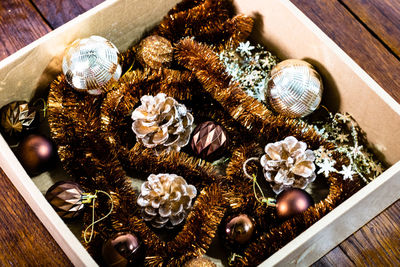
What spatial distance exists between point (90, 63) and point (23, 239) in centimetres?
32

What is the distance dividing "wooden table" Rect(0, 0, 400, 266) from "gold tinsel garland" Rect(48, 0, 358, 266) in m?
0.10

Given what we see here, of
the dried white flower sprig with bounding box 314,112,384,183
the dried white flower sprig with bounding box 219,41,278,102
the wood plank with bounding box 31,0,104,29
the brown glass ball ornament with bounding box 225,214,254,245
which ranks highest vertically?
the dried white flower sprig with bounding box 314,112,384,183

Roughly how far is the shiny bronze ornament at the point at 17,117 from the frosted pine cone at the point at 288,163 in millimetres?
418

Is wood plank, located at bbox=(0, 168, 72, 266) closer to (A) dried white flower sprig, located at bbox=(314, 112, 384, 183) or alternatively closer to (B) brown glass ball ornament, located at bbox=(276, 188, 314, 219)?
(B) brown glass ball ornament, located at bbox=(276, 188, 314, 219)

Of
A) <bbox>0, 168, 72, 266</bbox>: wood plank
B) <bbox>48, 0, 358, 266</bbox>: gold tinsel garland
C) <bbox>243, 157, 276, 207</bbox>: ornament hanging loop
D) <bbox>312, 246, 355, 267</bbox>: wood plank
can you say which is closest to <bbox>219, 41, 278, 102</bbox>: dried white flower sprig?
<bbox>48, 0, 358, 266</bbox>: gold tinsel garland

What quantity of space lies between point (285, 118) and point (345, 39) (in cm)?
26

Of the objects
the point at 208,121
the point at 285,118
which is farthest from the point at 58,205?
the point at 285,118

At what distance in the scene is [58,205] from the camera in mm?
741

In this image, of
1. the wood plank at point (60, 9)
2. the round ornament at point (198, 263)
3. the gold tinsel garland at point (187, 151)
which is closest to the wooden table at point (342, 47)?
the wood plank at point (60, 9)

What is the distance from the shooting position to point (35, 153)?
2.56ft

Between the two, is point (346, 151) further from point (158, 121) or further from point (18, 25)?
point (18, 25)

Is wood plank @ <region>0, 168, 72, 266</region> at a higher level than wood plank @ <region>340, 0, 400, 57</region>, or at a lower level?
lower

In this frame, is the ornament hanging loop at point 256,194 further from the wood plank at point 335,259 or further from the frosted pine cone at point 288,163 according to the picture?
the wood plank at point 335,259

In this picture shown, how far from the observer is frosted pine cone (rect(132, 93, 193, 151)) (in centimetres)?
76
